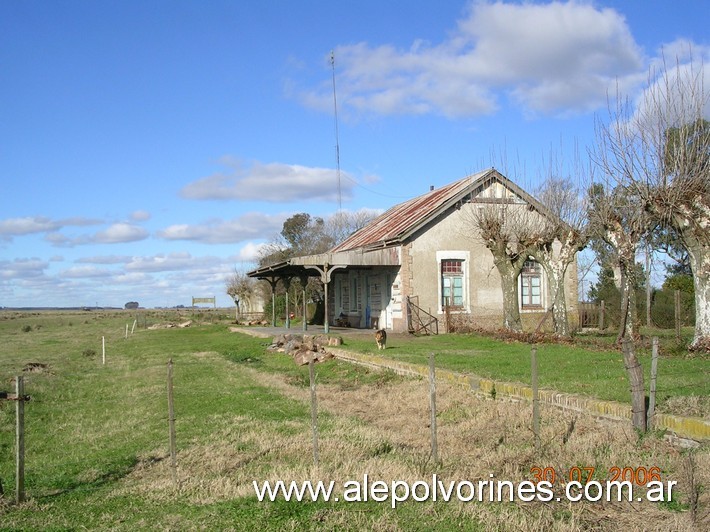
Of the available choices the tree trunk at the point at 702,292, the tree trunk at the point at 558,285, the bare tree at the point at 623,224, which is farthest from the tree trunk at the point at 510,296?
the tree trunk at the point at 702,292

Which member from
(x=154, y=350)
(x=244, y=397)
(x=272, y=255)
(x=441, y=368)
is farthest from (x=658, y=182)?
(x=272, y=255)

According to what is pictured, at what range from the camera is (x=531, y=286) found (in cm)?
2691

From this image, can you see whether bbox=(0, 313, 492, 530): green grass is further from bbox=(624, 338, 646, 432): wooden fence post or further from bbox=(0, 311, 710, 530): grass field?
bbox=(624, 338, 646, 432): wooden fence post

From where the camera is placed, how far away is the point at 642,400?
8023 millimetres

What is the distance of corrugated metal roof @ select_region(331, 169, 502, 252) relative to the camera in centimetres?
2539

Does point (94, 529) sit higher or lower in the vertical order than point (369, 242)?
lower

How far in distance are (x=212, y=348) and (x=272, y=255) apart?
30961 mm

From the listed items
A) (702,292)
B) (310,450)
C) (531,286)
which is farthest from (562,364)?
(531,286)

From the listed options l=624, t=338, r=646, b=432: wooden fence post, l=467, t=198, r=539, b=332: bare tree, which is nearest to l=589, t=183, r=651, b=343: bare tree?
l=467, t=198, r=539, b=332: bare tree

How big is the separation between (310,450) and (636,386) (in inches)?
159

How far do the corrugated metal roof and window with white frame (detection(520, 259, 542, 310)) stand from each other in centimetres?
400

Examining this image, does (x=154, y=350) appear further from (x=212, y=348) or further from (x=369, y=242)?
(x=369, y=242)
